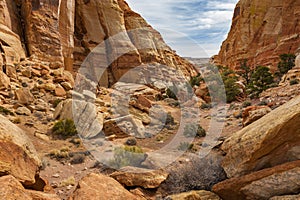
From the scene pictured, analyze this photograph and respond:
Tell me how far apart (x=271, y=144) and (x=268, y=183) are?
82 cm

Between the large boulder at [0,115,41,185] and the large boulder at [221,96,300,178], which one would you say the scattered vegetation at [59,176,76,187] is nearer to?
the large boulder at [0,115,41,185]

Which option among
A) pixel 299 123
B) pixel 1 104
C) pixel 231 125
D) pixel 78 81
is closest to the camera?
pixel 299 123

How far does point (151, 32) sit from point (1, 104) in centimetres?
3436

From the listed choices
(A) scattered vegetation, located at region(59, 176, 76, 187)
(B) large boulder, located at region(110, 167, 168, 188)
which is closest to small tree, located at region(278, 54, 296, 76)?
(B) large boulder, located at region(110, 167, 168, 188)

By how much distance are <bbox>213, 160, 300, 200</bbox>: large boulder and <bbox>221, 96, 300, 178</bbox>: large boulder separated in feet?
1.10

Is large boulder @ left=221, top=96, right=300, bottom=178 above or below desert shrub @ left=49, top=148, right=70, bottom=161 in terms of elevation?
above

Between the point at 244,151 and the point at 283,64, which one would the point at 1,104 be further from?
the point at 283,64

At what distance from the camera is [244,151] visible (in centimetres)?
545

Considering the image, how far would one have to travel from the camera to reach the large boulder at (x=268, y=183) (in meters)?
4.57

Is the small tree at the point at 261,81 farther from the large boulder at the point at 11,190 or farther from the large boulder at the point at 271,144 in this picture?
the large boulder at the point at 11,190

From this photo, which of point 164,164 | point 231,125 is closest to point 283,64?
point 231,125

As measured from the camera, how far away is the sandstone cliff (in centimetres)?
2475

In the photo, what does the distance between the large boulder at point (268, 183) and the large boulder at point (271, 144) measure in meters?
0.34

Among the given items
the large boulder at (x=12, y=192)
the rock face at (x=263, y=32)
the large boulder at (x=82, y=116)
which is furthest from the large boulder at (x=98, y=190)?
the rock face at (x=263, y=32)
